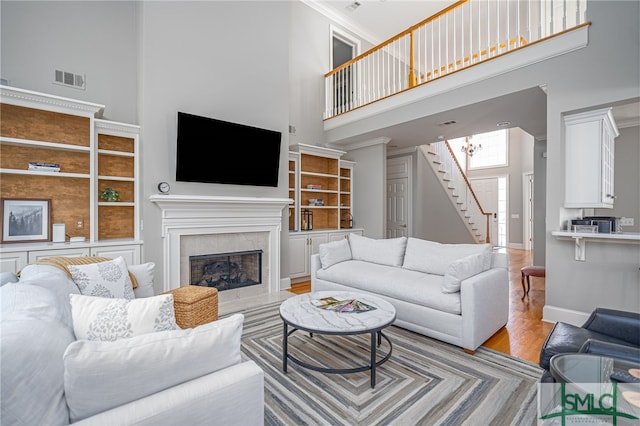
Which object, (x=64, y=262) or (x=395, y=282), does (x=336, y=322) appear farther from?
(x=64, y=262)

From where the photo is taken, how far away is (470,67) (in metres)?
3.86

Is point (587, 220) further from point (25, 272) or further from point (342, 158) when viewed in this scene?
point (25, 272)

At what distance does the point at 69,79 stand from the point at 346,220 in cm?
484

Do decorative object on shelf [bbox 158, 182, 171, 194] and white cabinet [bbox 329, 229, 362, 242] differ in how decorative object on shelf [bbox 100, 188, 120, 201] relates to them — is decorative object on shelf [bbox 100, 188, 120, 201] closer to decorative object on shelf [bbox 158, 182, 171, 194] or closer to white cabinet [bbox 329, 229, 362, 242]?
decorative object on shelf [bbox 158, 182, 171, 194]

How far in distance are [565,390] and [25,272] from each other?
306cm

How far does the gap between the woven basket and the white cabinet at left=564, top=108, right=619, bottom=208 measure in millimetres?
3791

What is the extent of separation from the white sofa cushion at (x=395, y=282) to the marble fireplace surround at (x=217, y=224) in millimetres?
1023

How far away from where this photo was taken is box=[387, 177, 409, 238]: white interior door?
271 inches

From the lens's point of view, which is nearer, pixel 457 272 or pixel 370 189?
pixel 457 272

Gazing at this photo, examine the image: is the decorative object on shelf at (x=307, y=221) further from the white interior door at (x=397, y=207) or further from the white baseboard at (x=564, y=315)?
the white baseboard at (x=564, y=315)

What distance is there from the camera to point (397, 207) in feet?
23.1

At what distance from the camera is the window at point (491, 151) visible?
9539mm

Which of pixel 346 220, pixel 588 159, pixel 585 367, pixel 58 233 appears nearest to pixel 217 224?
pixel 58 233

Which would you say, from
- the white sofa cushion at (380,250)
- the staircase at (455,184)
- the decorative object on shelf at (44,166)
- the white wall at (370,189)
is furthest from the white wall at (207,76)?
the staircase at (455,184)
